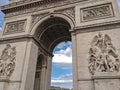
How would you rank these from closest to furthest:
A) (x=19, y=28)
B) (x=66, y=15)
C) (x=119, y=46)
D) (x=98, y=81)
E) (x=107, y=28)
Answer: (x=98, y=81) < (x=119, y=46) < (x=107, y=28) < (x=66, y=15) < (x=19, y=28)

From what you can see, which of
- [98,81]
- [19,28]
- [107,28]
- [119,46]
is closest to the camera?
[98,81]

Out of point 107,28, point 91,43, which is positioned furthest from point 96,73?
point 107,28

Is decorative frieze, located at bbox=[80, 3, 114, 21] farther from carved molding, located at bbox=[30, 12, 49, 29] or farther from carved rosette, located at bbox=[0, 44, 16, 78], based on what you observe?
carved rosette, located at bbox=[0, 44, 16, 78]

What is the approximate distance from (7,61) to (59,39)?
20.9 ft

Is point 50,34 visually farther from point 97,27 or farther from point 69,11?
point 97,27

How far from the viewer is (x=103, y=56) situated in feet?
26.3

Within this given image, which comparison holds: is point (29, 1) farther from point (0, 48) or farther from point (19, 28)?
point (0, 48)

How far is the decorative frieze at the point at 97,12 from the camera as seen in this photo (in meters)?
9.53

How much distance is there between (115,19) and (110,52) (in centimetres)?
247

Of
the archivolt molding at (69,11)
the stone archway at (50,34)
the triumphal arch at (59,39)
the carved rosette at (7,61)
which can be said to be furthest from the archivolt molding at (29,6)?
the carved rosette at (7,61)

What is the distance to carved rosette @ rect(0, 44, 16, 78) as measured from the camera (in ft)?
33.1

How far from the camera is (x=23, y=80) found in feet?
31.0

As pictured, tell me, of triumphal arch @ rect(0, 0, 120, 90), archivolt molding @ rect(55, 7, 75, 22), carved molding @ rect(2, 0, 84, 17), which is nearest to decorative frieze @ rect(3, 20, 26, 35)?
triumphal arch @ rect(0, 0, 120, 90)

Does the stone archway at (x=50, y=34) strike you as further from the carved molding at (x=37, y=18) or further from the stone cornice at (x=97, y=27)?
the stone cornice at (x=97, y=27)
